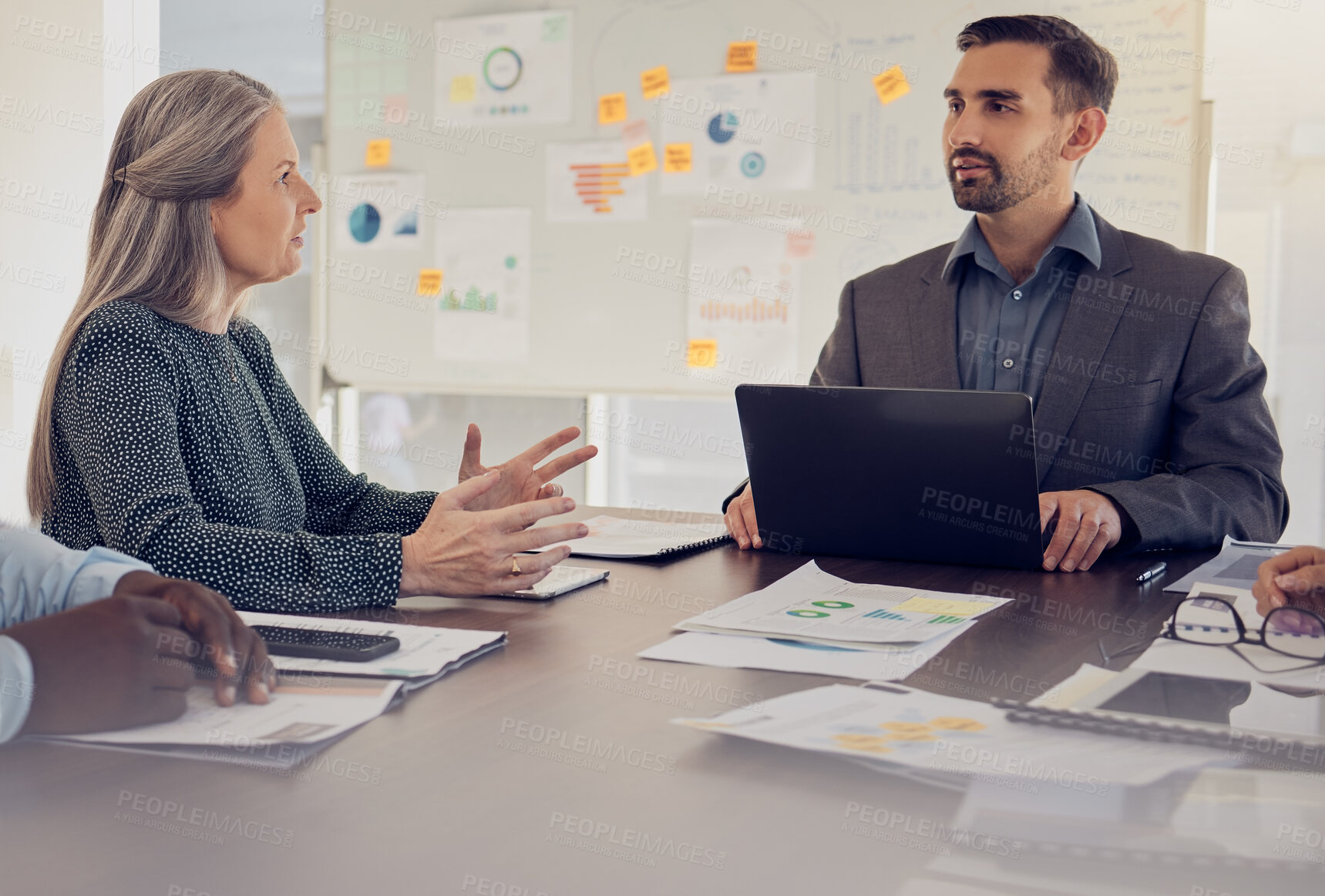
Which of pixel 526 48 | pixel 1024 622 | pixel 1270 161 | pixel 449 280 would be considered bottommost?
pixel 1024 622

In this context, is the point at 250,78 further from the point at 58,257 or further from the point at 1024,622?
the point at 58,257

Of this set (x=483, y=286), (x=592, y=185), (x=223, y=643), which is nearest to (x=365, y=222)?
(x=483, y=286)

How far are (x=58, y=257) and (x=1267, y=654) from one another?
3.43m

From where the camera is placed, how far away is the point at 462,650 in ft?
3.00

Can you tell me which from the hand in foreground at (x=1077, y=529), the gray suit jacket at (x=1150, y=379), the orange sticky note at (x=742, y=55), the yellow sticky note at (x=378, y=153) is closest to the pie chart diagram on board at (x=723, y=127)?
the orange sticky note at (x=742, y=55)

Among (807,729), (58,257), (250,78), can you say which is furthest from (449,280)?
(807,729)

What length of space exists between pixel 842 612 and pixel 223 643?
558 mm

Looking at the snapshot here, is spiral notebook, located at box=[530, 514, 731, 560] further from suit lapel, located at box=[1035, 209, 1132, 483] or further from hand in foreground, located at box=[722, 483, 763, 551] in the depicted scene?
suit lapel, located at box=[1035, 209, 1132, 483]

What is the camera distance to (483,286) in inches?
132

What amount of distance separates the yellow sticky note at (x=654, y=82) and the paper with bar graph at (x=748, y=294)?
378mm

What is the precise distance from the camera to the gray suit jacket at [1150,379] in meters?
1.62

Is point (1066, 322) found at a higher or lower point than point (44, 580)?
higher

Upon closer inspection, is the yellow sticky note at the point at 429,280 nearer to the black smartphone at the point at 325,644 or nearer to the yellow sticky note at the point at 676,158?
the yellow sticky note at the point at 676,158

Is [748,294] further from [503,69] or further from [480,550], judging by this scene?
[480,550]
